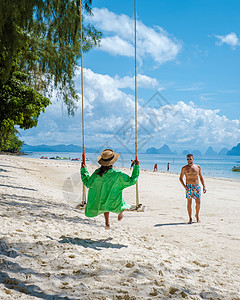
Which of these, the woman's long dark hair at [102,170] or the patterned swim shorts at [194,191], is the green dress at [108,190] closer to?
the woman's long dark hair at [102,170]

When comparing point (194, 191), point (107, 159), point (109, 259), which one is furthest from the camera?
point (194, 191)

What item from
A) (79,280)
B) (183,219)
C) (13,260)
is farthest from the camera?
(183,219)

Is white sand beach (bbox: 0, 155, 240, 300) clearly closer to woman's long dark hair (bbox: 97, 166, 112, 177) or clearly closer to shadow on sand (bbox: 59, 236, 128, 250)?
shadow on sand (bbox: 59, 236, 128, 250)

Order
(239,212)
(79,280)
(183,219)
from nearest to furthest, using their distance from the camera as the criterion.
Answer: (79,280)
(183,219)
(239,212)

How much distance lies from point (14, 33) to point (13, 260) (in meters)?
5.50

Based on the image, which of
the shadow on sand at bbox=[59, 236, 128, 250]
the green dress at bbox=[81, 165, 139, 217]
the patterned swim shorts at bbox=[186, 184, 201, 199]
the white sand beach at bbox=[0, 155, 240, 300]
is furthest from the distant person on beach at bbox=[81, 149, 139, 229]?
the patterned swim shorts at bbox=[186, 184, 201, 199]

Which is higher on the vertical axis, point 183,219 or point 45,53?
point 45,53

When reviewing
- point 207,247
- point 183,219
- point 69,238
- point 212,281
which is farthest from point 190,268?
point 183,219

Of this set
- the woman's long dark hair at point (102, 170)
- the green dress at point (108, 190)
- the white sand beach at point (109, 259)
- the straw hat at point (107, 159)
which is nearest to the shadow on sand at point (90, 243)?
the white sand beach at point (109, 259)

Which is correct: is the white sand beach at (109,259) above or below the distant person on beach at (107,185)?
below

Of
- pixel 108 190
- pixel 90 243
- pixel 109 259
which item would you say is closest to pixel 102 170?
pixel 108 190

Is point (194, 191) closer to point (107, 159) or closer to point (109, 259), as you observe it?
point (107, 159)

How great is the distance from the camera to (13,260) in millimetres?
3963

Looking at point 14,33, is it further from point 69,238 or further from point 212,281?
point 212,281
